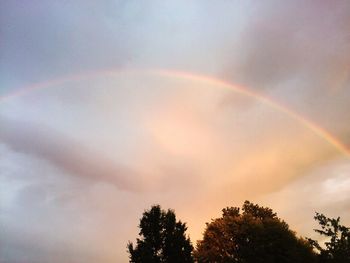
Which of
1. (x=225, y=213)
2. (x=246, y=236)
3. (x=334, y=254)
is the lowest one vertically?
(x=334, y=254)

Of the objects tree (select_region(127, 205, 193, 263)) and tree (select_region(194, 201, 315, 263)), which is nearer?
tree (select_region(127, 205, 193, 263))

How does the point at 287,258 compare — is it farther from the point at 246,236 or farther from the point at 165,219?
the point at 165,219

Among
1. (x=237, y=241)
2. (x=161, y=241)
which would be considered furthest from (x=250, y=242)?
(x=161, y=241)

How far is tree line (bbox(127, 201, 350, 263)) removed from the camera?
5531cm

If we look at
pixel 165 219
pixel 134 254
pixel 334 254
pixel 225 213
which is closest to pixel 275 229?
pixel 225 213

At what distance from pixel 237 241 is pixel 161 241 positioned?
15.4m

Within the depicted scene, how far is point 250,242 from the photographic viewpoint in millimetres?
67250

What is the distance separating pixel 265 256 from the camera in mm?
64625

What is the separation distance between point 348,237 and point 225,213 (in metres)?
24.6

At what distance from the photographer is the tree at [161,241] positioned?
5781cm

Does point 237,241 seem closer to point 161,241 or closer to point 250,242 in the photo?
point 250,242

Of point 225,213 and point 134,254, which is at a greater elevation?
point 225,213

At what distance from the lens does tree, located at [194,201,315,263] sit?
6531cm

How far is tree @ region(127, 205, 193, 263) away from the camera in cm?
5781
